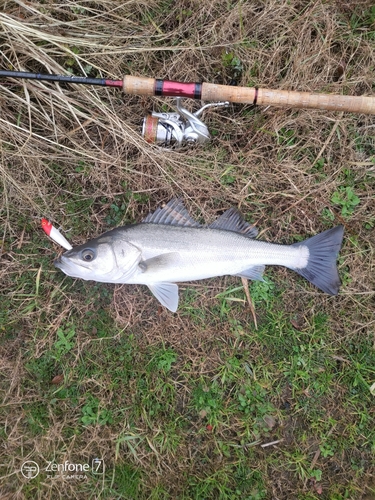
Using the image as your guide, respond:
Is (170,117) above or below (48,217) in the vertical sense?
above

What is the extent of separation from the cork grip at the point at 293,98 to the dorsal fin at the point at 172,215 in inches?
34.5

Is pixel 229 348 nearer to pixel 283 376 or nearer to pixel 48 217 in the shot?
pixel 283 376

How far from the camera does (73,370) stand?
332 centimetres

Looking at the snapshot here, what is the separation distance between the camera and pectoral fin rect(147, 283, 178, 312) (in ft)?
10.4

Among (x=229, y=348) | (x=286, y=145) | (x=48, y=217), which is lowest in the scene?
(x=229, y=348)

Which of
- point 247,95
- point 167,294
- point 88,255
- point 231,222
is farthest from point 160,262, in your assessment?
point 247,95

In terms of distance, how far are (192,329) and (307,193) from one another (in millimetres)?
1609

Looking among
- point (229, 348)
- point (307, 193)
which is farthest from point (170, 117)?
point (229, 348)

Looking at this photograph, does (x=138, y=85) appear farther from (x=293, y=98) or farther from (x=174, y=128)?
(x=293, y=98)

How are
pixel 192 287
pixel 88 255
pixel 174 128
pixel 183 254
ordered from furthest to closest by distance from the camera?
pixel 192 287 < pixel 174 128 < pixel 183 254 < pixel 88 255

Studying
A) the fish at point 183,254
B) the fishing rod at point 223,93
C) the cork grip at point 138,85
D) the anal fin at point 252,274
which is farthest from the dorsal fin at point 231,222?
the cork grip at point 138,85

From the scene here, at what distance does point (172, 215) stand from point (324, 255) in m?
1.33

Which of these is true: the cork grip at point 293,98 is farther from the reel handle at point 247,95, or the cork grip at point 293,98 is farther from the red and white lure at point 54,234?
the red and white lure at point 54,234

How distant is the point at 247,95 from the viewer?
2.84 metres
